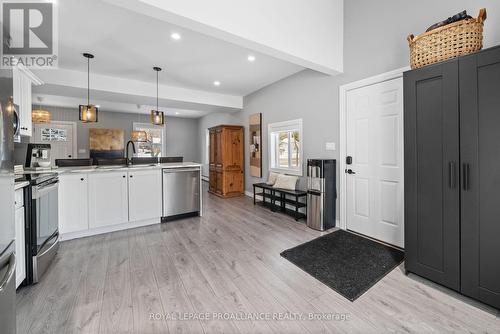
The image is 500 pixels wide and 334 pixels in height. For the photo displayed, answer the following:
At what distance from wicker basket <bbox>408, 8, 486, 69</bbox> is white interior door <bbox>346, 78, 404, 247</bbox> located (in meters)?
0.75

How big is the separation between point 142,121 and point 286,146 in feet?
20.6

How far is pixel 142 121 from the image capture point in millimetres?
8305

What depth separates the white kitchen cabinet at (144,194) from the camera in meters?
3.45

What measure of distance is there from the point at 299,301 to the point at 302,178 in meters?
2.76

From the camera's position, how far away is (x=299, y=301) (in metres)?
1.77

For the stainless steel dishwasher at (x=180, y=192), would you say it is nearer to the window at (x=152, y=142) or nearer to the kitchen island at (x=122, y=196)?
the kitchen island at (x=122, y=196)

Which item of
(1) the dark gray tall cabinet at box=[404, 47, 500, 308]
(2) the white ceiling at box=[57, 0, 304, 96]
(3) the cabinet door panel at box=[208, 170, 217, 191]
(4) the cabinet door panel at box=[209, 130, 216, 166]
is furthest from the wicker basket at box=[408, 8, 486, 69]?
(3) the cabinet door panel at box=[208, 170, 217, 191]

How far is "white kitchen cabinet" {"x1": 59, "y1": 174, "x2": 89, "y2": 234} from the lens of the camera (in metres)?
2.92

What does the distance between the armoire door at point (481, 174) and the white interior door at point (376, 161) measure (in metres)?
0.97

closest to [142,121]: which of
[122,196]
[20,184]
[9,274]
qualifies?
[122,196]

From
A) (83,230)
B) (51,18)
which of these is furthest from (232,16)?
(83,230)

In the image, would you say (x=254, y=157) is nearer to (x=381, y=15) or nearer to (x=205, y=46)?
(x=205, y=46)

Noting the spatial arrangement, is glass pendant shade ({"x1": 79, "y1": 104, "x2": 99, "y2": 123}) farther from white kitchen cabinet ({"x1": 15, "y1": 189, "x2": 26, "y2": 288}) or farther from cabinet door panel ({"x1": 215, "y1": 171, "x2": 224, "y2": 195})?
cabinet door panel ({"x1": 215, "y1": 171, "x2": 224, "y2": 195})

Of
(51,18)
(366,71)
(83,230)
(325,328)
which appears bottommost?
(325,328)
